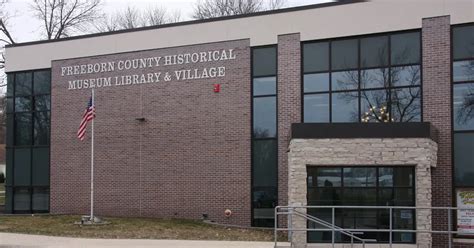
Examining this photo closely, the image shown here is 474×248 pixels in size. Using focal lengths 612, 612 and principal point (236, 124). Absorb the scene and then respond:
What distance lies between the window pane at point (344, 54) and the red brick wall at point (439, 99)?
2.28 metres

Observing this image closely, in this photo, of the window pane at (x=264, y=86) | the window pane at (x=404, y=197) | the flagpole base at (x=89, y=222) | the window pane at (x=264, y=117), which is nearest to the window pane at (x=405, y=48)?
the window pane at (x=264, y=86)

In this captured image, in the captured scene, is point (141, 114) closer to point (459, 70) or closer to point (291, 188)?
point (291, 188)

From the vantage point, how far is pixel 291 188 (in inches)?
680

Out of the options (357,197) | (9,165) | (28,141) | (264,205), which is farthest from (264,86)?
(9,165)

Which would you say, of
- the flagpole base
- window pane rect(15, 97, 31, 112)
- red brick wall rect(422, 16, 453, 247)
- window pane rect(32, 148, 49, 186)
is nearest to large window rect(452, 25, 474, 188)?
red brick wall rect(422, 16, 453, 247)

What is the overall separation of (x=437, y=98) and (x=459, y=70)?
1099 mm

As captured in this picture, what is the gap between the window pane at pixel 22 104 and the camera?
26312mm

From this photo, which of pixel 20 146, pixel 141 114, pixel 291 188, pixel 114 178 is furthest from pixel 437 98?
pixel 20 146

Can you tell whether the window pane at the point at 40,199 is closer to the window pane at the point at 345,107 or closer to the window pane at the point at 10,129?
A: the window pane at the point at 10,129

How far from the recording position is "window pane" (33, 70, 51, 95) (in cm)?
2602

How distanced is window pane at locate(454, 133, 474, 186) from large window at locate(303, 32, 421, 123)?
59.3 inches

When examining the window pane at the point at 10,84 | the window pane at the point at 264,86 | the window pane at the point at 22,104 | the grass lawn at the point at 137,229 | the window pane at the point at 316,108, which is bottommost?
the grass lawn at the point at 137,229

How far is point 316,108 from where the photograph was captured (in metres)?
20.9

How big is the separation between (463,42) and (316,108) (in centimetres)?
512
